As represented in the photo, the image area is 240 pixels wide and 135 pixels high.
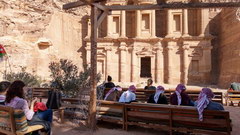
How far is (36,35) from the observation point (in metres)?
20.9

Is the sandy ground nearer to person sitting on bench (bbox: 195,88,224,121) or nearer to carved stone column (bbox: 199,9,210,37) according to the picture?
person sitting on bench (bbox: 195,88,224,121)

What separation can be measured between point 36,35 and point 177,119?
65.2 ft

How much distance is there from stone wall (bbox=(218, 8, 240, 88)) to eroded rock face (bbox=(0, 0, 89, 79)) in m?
16.4

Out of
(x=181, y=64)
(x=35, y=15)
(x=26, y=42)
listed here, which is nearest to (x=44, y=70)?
(x=26, y=42)

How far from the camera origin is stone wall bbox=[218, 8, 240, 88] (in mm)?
16453

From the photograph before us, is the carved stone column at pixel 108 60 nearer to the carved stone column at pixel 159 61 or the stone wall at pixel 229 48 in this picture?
the carved stone column at pixel 159 61

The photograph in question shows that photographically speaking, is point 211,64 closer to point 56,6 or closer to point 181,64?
point 181,64

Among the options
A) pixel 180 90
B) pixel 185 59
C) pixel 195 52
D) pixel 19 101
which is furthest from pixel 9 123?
pixel 195 52

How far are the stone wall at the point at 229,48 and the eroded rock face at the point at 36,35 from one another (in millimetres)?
16403

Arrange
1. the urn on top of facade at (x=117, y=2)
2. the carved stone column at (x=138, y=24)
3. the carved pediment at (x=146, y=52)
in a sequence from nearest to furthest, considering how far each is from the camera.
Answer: the carved pediment at (x=146, y=52) < the carved stone column at (x=138, y=24) < the urn on top of facade at (x=117, y=2)

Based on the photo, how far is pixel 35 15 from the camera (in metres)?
21.5

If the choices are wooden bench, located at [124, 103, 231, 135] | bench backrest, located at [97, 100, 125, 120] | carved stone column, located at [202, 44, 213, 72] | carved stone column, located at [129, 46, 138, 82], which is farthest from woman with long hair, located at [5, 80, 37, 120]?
carved stone column, located at [202, 44, 213, 72]

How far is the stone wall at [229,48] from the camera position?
1645 centimetres

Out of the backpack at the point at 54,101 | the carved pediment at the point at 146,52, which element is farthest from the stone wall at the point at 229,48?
the backpack at the point at 54,101
